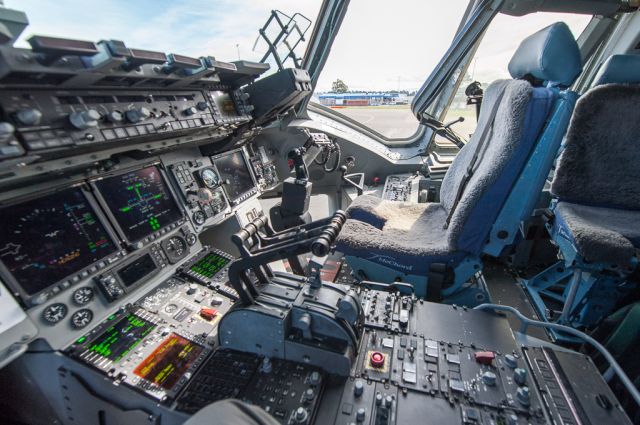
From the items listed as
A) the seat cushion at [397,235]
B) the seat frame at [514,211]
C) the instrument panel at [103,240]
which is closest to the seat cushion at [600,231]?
the seat frame at [514,211]

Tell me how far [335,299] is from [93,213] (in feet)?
3.71

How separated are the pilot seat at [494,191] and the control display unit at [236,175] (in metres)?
0.94

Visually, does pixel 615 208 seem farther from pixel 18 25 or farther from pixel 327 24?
pixel 18 25

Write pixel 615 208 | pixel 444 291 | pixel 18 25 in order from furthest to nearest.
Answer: pixel 615 208, pixel 444 291, pixel 18 25

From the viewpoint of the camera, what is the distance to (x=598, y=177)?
1850mm

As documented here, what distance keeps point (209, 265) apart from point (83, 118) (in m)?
0.93

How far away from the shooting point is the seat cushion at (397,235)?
1.51 m

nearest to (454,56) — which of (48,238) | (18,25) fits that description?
(18,25)

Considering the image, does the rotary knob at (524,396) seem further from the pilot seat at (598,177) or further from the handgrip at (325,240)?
the pilot seat at (598,177)

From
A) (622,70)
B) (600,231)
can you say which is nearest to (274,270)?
(600,231)

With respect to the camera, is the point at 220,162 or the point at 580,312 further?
the point at 220,162

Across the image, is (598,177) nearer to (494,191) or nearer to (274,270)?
(494,191)

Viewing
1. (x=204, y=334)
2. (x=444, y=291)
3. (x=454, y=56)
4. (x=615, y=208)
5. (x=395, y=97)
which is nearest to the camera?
(x=204, y=334)

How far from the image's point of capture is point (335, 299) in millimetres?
1078
